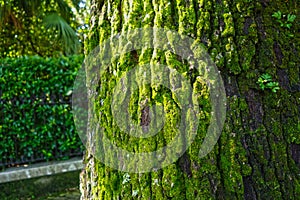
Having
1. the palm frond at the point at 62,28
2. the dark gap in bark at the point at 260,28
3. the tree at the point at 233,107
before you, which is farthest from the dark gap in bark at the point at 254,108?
the palm frond at the point at 62,28

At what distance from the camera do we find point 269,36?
1.73 metres

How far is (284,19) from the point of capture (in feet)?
5.90

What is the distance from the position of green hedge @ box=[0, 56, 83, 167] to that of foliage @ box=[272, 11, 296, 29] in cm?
494

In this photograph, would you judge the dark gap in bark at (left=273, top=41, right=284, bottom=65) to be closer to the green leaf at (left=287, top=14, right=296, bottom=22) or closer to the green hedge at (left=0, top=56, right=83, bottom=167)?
the green leaf at (left=287, top=14, right=296, bottom=22)

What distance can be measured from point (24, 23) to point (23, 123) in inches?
256

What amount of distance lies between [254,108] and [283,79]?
21 centimetres

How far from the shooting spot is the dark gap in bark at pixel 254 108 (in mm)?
1655

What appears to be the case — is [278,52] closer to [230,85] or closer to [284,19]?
[284,19]

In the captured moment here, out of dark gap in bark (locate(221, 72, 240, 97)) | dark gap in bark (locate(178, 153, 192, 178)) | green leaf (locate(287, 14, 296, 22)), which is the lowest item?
dark gap in bark (locate(178, 153, 192, 178))

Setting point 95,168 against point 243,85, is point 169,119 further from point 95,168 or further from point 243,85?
point 95,168

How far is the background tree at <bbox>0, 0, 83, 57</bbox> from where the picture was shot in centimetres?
952

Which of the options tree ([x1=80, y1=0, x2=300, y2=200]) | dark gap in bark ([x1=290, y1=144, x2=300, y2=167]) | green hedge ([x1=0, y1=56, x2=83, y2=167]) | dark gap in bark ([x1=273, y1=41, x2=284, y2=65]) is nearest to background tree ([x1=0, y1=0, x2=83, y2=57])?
green hedge ([x1=0, y1=56, x2=83, y2=167])

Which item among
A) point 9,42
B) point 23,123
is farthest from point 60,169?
point 9,42

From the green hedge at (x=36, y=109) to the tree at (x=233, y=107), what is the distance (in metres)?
4.57
